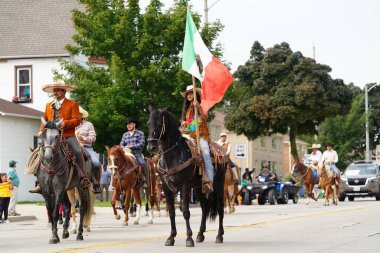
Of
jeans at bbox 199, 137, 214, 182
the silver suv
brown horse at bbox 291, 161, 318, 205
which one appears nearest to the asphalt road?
jeans at bbox 199, 137, 214, 182

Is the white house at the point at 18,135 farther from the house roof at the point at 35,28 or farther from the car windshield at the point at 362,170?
the car windshield at the point at 362,170

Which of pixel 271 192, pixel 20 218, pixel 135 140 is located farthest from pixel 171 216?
pixel 271 192

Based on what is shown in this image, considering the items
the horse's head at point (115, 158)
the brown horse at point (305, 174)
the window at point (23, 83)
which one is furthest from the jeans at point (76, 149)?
the window at point (23, 83)

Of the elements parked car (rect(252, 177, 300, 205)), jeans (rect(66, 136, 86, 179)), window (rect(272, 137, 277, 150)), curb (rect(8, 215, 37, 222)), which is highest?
window (rect(272, 137, 277, 150))

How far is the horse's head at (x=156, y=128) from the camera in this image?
15.4m

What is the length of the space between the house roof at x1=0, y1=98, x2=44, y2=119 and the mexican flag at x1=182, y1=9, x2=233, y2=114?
29073mm

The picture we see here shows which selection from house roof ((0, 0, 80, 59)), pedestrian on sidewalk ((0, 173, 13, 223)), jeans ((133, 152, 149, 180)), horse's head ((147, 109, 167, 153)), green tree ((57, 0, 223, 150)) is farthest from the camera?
house roof ((0, 0, 80, 59))

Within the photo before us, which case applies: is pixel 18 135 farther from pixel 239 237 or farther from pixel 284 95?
pixel 239 237

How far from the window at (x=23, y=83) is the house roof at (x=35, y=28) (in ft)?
3.06

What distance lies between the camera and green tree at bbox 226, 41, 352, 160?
226 feet

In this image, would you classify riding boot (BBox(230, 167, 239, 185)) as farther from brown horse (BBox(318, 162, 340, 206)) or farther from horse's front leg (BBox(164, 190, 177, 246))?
horse's front leg (BBox(164, 190, 177, 246))

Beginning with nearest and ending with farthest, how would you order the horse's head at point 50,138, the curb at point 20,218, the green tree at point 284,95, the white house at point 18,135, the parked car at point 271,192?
1. the horse's head at point 50,138
2. the curb at point 20,218
3. the parked car at point 271,192
4. the white house at point 18,135
5. the green tree at point 284,95

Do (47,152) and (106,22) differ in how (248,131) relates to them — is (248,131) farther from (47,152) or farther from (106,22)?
(47,152)

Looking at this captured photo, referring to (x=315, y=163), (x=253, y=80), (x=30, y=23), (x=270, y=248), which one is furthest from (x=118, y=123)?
(x=253, y=80)
